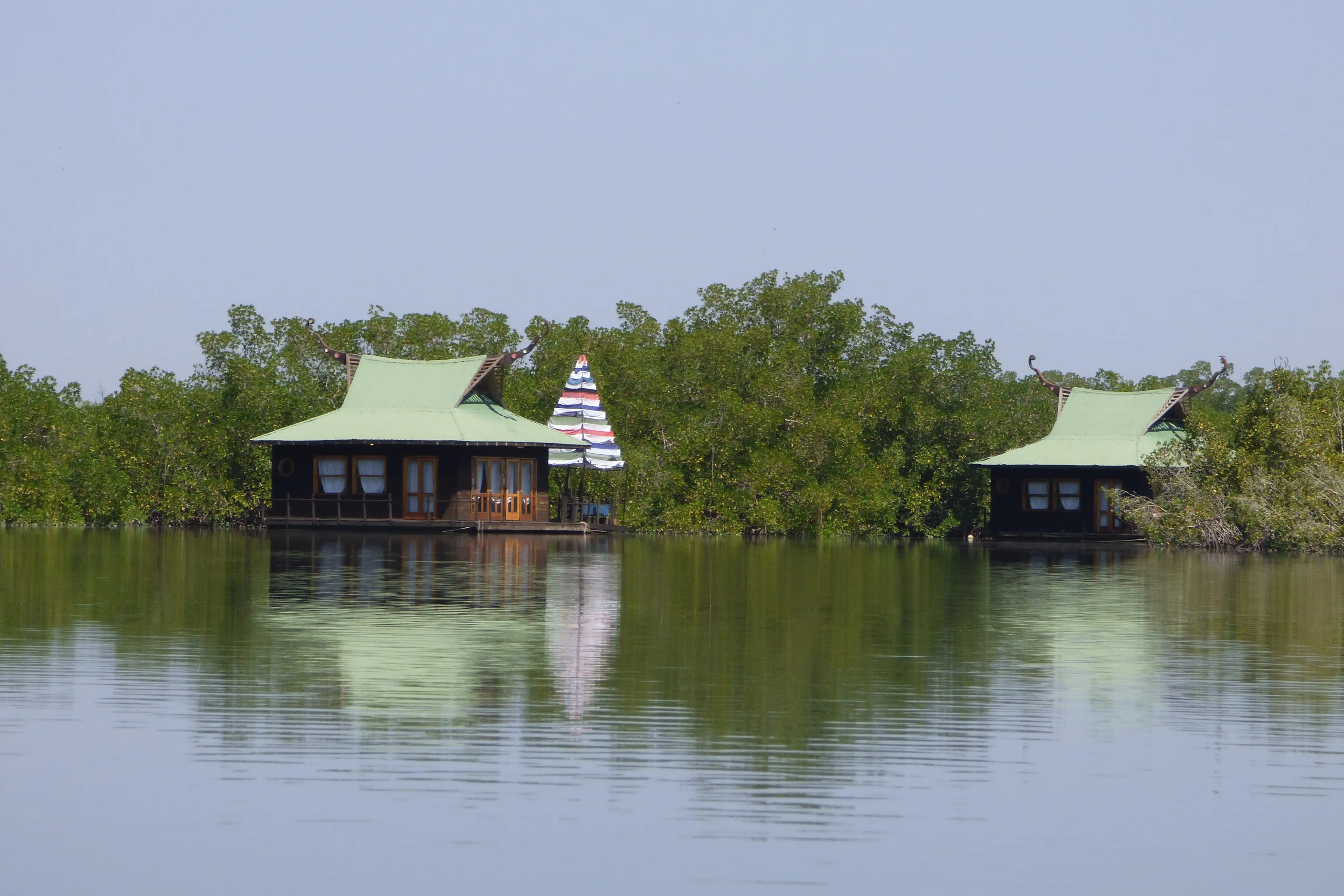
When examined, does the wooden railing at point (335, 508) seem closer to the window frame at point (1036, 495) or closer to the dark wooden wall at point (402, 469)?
the dark wooden wall at point (402, 469)

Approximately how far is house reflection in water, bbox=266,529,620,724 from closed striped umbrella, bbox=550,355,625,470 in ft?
58.5

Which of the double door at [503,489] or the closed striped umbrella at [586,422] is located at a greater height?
the closed striped umbrella at [586,422]

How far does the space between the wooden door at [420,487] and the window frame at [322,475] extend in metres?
1.72

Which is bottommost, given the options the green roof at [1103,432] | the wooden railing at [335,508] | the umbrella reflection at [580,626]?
the umbrella reflection at [580,626]

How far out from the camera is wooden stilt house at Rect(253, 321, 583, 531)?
47.1 metres

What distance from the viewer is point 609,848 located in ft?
26.7

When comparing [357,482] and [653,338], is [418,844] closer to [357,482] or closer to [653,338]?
[357,482]

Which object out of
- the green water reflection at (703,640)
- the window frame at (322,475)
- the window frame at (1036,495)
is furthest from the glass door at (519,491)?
the green water reflection at (703,640)

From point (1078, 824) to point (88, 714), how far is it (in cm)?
670

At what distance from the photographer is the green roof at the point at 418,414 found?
154 feet

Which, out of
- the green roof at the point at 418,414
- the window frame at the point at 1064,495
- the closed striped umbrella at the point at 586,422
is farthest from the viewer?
the window frame at the point at 1064,495

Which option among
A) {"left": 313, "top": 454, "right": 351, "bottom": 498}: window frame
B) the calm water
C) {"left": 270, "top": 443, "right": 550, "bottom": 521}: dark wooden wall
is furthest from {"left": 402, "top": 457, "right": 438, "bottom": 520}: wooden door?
the calm water

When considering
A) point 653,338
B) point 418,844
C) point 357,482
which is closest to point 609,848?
point 418,844

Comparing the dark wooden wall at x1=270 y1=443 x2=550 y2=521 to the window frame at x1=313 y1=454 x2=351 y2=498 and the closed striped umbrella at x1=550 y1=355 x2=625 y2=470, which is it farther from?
the closed striped umbrella at x1=550 y1=355 x2=625 y2=470
